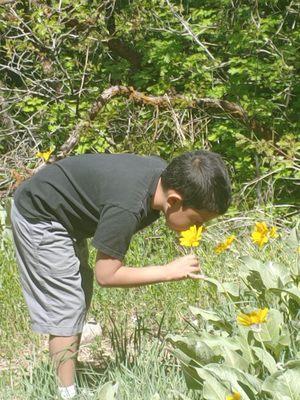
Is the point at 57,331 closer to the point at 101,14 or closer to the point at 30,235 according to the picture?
the point at 30,235

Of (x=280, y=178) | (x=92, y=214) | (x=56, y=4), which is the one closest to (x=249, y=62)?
(x=280, y=178)

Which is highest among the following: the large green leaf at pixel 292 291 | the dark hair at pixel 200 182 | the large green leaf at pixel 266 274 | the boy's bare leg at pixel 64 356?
the dark hair at pixel 200 182

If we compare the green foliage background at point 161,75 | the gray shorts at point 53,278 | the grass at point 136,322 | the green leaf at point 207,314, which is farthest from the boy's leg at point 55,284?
the green foliage background at point 161,75

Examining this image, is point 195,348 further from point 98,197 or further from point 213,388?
point 98,197

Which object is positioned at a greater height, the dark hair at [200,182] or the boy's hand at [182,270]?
the dark hair at [200,182]

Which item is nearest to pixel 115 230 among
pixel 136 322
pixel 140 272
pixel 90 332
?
pixel 140 272

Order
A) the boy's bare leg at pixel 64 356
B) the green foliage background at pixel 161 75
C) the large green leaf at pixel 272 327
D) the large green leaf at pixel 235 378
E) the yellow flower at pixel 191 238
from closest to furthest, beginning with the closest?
1. the large green leaf at pixel 235 378
2. the yellow flower at pixel 191 238
3. the large green leaf at pixel 272 327
4. the boy's bare leg at pixel 64 356
5. the green foliage background at pixel 161 75

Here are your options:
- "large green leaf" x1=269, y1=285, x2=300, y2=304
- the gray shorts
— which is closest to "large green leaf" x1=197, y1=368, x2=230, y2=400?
"large green leaf" x1=269, y1=285, x2=300, y2=304

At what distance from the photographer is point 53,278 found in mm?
3309

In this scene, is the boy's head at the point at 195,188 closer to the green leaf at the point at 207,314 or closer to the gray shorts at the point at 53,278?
the green leaf at the point at 207,314

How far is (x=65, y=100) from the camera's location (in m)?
6.91

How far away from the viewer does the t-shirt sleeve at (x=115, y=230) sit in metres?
2.99

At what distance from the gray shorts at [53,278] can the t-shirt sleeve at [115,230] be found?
1.14ft

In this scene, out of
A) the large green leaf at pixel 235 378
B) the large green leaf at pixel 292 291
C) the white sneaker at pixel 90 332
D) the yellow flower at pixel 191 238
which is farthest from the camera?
the white sneaker at pixel 90 332
